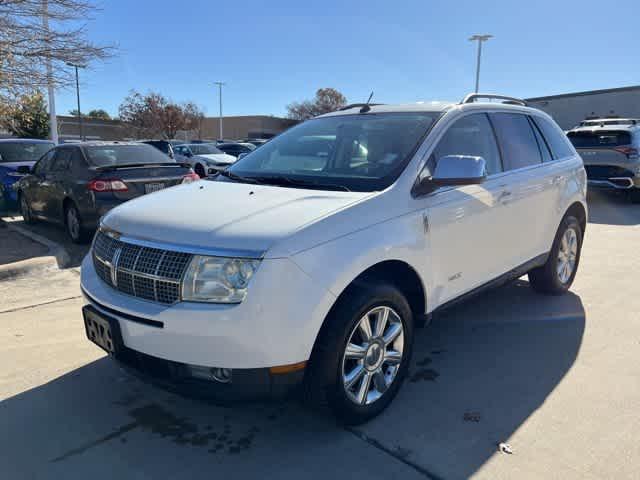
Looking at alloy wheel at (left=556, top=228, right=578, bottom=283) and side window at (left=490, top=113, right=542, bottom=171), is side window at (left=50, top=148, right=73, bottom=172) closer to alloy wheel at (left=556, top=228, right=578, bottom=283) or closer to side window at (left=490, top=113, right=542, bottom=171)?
side window at (left=490, top=113, right=542, bottom=171)

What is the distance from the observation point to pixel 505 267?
3.94 m

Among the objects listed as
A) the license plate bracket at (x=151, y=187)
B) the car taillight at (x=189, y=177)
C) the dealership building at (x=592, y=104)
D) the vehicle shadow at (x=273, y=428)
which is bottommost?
the vehicle shadow at (x=273, y=428)

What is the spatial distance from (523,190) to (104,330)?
3.14 metres

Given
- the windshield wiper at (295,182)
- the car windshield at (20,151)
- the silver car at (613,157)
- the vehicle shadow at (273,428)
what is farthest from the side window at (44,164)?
the silver car at (613,157)

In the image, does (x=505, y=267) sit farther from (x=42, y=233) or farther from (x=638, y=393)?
(x=42, y=233)

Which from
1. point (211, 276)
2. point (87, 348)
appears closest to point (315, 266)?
point (211, 276)

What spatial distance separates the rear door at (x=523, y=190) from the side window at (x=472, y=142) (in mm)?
109

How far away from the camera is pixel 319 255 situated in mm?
2434

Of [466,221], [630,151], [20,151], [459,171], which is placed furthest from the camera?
[20,151]

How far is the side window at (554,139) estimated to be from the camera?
4695 millimetres

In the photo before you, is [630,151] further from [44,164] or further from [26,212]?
[26,212]

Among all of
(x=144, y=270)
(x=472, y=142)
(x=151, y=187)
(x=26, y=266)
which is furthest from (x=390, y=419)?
(x=151, y=187)

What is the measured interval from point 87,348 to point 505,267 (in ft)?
10.6

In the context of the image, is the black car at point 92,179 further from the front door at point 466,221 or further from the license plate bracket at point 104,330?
the front door at point 466,221
